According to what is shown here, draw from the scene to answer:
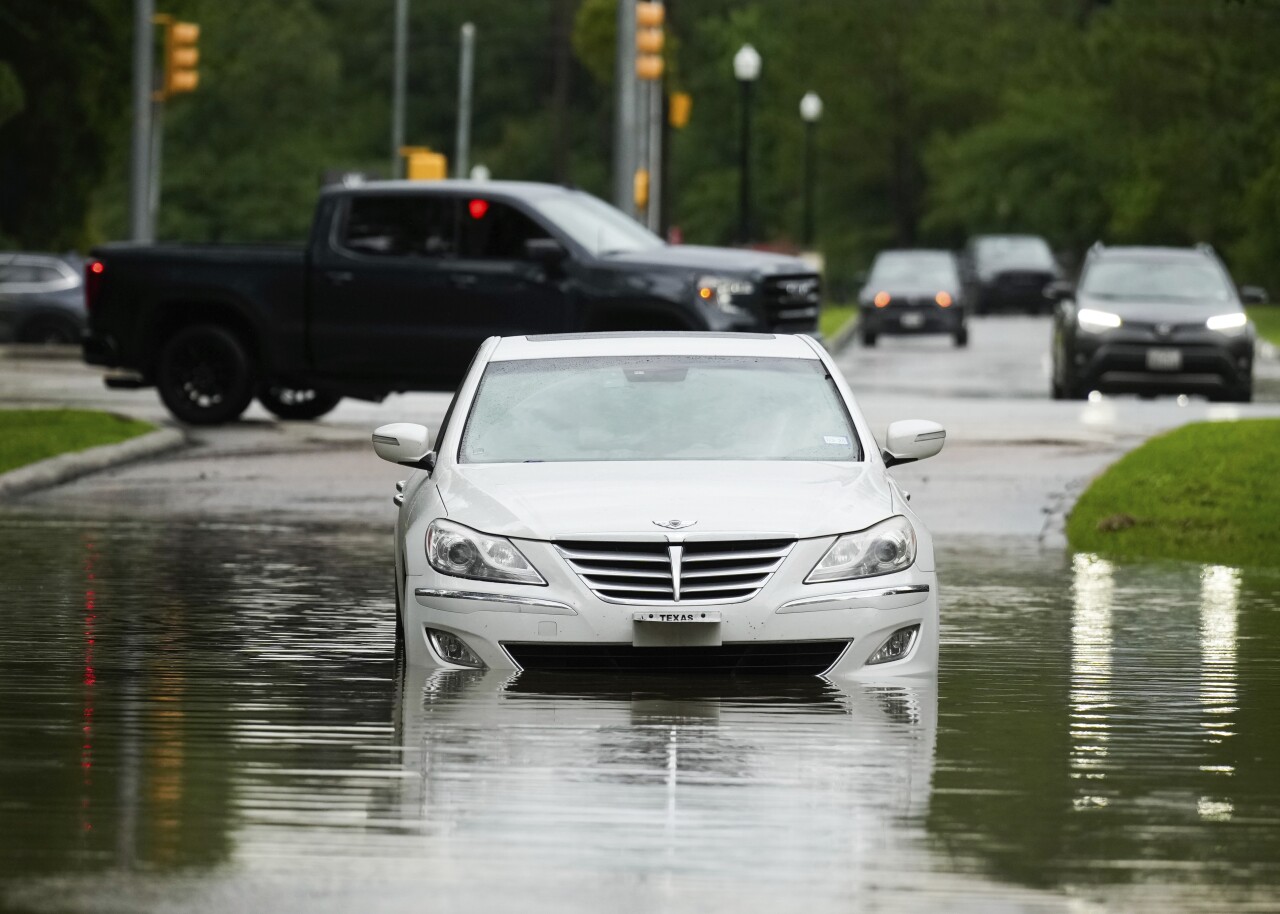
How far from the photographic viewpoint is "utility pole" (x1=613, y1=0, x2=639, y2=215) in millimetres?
35781

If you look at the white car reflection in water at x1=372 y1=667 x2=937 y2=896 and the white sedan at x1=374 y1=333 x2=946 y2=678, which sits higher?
the white sedan at x1=374 y1=333 x2=946 y2=678

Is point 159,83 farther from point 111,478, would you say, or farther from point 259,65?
point 259,65

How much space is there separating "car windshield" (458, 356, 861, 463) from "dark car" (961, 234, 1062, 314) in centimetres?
5366

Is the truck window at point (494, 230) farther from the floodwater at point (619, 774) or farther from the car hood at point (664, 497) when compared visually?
the car hood at point (664, 497)

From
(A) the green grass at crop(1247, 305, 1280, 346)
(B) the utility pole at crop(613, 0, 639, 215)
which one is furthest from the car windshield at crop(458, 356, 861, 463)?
(A) the green grass at crop(1247, 305, 1280, 346)

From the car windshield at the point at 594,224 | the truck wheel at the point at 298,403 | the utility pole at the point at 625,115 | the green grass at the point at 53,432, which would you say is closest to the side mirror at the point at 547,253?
the car windshield at the point at 594,224

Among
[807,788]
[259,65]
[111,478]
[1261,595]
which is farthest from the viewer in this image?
[259,65]

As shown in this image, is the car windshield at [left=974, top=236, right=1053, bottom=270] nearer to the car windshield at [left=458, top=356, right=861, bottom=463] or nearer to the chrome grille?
the car windshield at [left=458, top=356, right=861, bottom=463]

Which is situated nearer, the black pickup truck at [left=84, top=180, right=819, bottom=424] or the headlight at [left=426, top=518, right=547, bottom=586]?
the headlight at [left=426, top=518, right=547, bottom=586]

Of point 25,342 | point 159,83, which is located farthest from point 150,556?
point 25,342

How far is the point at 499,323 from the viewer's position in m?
24.8

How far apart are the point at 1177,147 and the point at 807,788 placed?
6511 centimetres

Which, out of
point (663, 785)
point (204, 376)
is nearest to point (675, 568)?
point (663, 785)

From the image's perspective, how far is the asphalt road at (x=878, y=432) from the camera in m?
18.9
